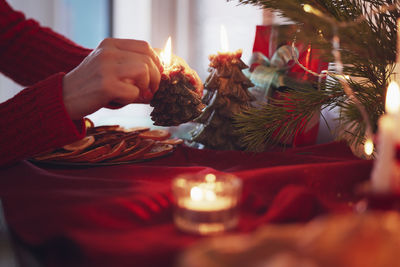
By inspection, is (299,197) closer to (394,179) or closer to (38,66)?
(394,179)

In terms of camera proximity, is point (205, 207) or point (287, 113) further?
A: point (287, 113)

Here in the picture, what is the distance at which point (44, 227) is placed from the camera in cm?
33

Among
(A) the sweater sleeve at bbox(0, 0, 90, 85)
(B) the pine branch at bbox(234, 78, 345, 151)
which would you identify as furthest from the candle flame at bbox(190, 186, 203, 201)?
(A) the sweater sleeve at bbox(0, 0, 90, 85)

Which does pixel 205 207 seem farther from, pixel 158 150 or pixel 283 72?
pixel 283 72

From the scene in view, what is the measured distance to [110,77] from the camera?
534mm

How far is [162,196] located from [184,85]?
0.84 ft

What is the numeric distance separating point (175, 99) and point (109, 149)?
0.13 metres

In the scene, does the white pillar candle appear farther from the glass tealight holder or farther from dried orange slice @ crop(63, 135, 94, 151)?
dried orange slice @ crop(63, 135, 94, 151)

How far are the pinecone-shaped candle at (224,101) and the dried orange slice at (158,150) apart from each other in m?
0.07

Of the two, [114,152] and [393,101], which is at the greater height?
[393,101]

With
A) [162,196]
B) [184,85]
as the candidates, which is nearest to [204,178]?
[162,196]

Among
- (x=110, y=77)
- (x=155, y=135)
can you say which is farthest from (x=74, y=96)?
(x=155, y=135)

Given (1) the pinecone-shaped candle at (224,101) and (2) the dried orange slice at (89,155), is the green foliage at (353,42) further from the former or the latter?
(2) the dried orange slice at (89,155)

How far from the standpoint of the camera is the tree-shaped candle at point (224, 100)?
0.69m
